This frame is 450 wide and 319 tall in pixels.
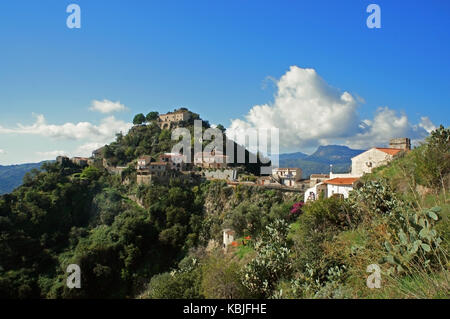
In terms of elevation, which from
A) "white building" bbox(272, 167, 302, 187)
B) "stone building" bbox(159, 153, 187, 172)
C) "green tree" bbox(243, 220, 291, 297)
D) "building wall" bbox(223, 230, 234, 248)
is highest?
"stone building" bbox(159, 153, 187, 172)

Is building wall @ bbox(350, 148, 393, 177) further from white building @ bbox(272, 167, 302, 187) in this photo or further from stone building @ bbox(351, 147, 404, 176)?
white building @ bbox(272, 167, 302, 187)

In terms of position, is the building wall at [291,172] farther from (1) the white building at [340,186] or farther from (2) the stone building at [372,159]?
(1) the white building at [340,186]

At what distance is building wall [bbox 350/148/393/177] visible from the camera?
22.6 meters

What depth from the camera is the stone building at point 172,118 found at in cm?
6583

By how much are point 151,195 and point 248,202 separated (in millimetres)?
14304

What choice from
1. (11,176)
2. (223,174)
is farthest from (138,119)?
(11,176)

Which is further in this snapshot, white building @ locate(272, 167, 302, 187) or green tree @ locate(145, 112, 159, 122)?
green tree @ locate(145, 112, 159, 122)

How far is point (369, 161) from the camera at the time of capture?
77.2ft

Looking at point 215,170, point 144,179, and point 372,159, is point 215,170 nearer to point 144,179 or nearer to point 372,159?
point 144,179

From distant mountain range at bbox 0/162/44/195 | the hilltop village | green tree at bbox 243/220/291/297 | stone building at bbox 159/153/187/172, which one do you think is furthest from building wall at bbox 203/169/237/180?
distant mountain range at bbox 0/162/44/195

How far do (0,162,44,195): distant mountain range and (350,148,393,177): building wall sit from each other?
8921 centimetres
